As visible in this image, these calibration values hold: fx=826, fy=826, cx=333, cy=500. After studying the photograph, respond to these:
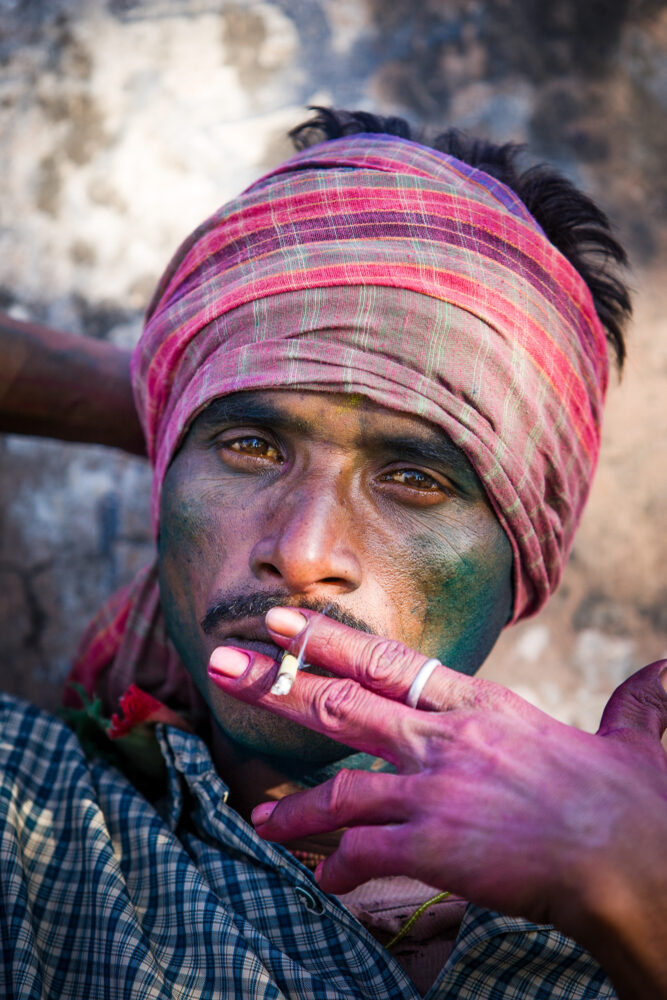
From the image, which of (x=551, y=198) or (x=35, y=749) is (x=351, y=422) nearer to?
(x=551, y=198)

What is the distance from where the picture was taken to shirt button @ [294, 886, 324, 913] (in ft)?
4.92

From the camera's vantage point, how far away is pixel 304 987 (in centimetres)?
138

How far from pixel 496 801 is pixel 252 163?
2.33 metres

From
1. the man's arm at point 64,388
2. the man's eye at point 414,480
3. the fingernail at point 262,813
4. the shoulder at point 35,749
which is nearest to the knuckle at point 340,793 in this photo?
the fingernail at point 262,813

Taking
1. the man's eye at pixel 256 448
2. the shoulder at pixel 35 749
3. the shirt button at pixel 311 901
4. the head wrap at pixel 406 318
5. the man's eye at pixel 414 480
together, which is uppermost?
the head wrap at pixel 406 318

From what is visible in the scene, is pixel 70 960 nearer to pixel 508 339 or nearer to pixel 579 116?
pixel 508 339

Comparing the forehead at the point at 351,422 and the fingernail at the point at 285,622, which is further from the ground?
the forehead at the point at 351,422

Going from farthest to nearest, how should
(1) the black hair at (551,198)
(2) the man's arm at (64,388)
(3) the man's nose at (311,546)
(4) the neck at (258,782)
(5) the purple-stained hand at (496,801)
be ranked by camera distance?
1. (2) the man's arm at (64,388)
2. (1) the black hair at (551,198)
3. (4) the neck at (258,782)
4. (3) the man's nose at (311,546)
5. (5) the purple-stained hand at (496,801)

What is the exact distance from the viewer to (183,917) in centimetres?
147

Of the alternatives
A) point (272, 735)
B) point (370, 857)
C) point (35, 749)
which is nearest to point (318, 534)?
point (272, 735)

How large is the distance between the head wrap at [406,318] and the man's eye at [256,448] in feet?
0.34

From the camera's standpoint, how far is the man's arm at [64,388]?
2172 millimetres

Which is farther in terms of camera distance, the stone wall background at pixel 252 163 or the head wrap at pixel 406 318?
the stone wall background at pixel 252 163

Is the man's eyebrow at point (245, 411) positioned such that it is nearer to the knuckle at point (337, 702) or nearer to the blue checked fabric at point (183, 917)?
the knuckle at point (337, 702)
